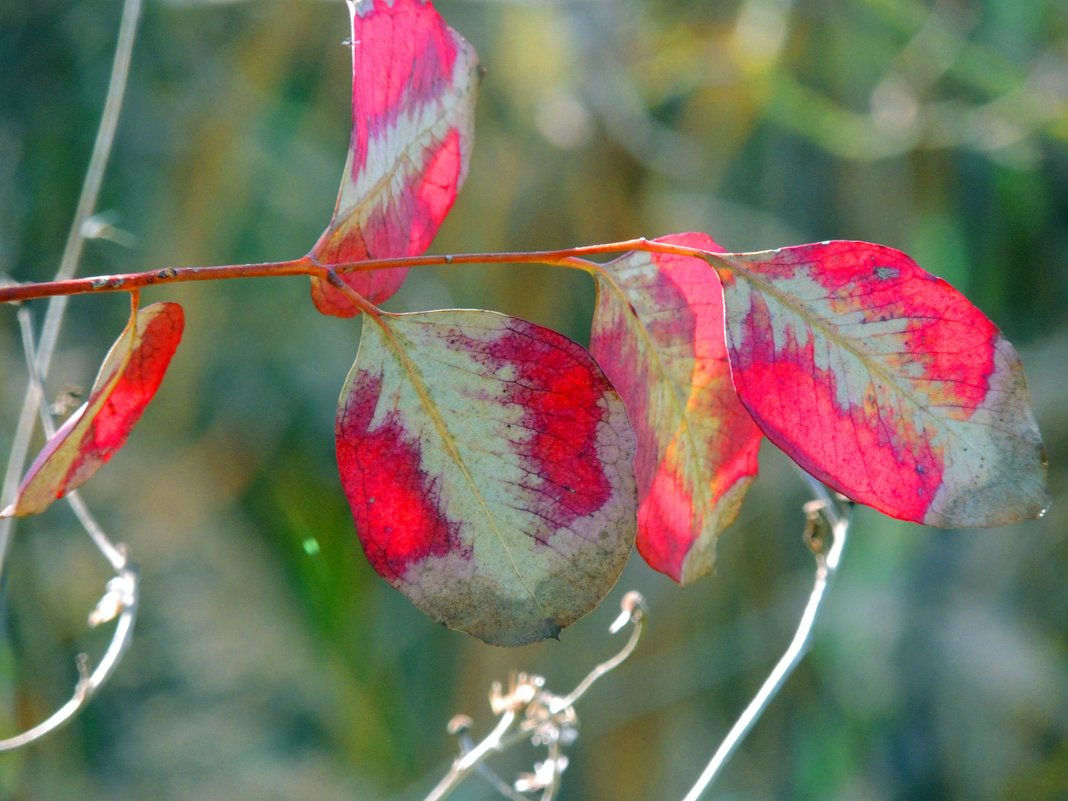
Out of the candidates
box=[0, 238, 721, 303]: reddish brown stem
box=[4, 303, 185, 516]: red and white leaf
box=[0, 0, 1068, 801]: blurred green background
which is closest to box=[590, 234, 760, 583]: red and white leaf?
box=[0, 238, 721, 303]: reddish brown stem

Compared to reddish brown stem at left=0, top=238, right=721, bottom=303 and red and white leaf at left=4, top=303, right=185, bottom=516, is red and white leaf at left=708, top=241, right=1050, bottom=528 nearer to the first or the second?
reddish brown stem at left=0, top=238, right=721, bottom=303

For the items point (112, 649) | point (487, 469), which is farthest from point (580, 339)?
point (487, 469)

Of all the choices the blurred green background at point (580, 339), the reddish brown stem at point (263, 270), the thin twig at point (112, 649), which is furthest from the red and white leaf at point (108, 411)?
the blurred green background at point (580, 339)

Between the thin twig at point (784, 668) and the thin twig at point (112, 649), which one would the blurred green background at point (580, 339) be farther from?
the thin twig at point (784, 668)

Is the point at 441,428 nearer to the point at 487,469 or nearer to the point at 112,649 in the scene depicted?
the point at 487,469

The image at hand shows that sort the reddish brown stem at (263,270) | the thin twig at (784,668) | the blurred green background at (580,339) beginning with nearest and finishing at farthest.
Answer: the reddish brown stem at (263,270) → the thin twig at (784,668) → the blurred green background at (580,339)

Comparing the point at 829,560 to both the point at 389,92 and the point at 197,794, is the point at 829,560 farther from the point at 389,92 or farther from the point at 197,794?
the point at 197,794
